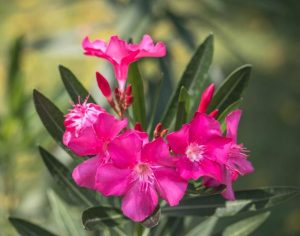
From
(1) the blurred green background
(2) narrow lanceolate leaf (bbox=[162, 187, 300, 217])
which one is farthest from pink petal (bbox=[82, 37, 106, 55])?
(1) the blurred green background

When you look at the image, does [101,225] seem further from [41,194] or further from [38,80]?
[38,80]

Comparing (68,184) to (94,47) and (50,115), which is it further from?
(94,47)

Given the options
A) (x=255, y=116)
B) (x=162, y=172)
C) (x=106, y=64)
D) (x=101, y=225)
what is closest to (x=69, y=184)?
(x=101, y=225)

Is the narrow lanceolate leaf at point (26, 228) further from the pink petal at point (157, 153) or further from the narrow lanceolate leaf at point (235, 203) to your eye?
the pink petal at point (157, 153)

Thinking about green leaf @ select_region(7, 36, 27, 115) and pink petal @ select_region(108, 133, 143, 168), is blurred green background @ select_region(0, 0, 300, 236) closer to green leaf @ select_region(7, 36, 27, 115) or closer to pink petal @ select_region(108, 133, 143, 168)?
green leaf @ select_region(7, 36, 27, 115)

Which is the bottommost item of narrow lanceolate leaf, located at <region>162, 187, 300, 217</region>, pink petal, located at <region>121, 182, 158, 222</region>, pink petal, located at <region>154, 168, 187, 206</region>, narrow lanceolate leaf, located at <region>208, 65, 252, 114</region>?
narrow lanceolate leaf, located at <region>162, 187, 300, 217</region>

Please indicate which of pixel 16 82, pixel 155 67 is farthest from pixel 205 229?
pixel 155 67
